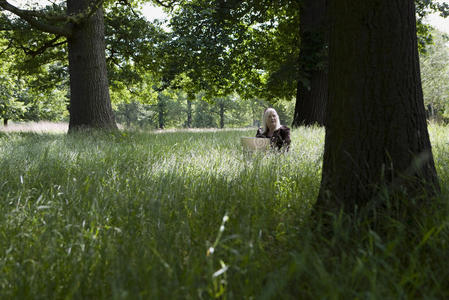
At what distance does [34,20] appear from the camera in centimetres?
835

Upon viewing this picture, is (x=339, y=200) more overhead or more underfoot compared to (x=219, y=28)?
more underfoot

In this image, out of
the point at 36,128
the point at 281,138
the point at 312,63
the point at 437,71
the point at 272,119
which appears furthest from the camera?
the point at 437,71

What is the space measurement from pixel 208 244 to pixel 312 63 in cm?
1032

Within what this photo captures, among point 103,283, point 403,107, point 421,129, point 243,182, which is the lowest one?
point 103,283

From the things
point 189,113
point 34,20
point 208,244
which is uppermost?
point 189,113

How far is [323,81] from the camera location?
1140cm

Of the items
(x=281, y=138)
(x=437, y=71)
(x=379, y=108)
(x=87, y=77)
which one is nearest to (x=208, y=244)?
(x=379, y=108)

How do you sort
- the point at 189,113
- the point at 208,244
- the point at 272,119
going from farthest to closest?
the point at 189,113, the point at 272,119, the point at 208,244

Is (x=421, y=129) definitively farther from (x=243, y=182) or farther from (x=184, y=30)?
(x=184, y=30)

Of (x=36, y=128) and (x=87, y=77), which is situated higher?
(x=87, y=77)

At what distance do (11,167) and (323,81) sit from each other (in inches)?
410

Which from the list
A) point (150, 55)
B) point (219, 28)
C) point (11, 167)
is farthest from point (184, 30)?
point (11, 167)

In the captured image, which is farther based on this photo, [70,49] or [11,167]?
[70,49]

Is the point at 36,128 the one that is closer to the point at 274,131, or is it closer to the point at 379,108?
the point at 274,131
